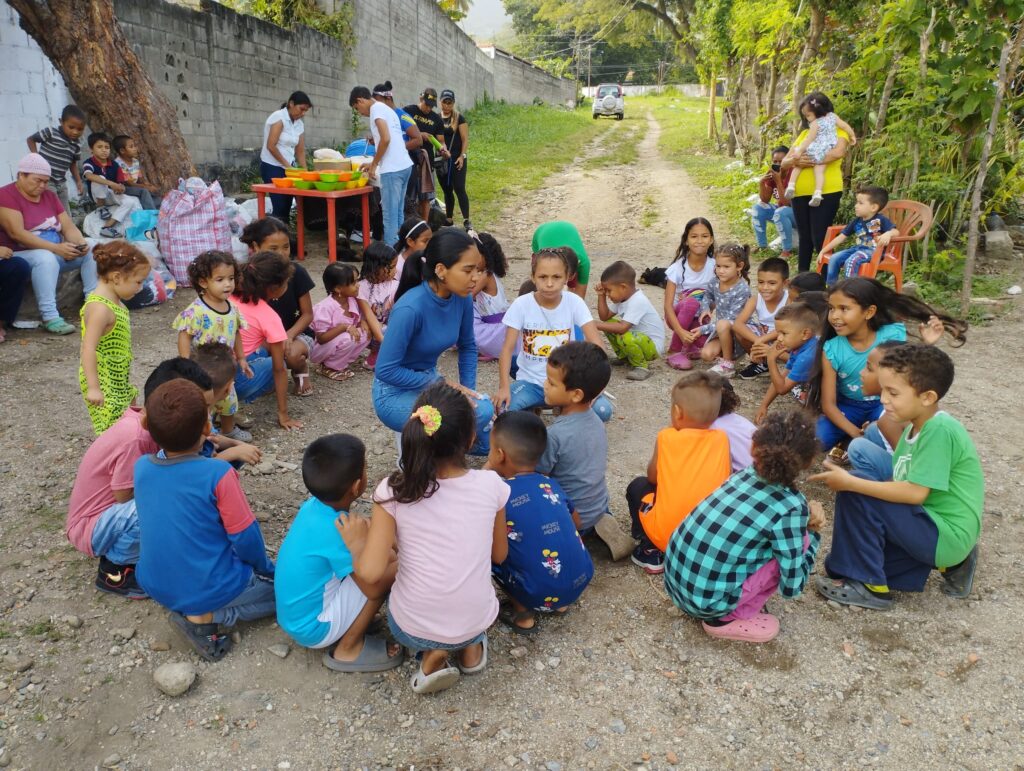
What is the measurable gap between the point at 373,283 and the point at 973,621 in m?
4.06

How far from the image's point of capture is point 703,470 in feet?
9.35

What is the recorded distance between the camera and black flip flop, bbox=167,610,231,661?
2.49m

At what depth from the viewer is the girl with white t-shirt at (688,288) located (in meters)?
5.38

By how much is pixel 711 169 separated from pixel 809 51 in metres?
5.32

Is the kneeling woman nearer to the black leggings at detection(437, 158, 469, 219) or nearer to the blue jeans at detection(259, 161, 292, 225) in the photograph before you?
the blue jeans at detection(259, 161, 292, 225)

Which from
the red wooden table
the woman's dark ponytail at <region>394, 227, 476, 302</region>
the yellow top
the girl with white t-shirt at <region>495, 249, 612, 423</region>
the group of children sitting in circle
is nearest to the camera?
the group of children sitting in circle

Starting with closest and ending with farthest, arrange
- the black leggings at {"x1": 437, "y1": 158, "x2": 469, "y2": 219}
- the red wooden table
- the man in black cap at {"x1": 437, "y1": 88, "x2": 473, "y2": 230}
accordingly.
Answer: the red wooden table < the man in black cap at {"x1": 437, "y1": 88, "x2": 473, "y2": 230} < the black leggings at {"x1": 437, "y1": 158, "x2": 469, "y2": 219}

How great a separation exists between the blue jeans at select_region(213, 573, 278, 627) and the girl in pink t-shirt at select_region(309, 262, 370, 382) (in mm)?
2478

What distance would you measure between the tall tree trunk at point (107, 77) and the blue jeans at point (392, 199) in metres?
1.97

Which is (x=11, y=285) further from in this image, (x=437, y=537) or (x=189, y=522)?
(x=437, y=537)

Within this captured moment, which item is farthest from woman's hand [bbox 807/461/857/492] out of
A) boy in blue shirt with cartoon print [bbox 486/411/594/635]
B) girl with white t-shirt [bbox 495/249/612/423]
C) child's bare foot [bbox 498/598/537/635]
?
girl with white t-shirt [bbox 495/249/612/423]

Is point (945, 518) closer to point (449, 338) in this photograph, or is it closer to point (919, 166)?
point (449, 338)

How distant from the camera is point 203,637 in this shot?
2498mm

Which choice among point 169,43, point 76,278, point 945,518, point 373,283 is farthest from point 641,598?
point 169,43
